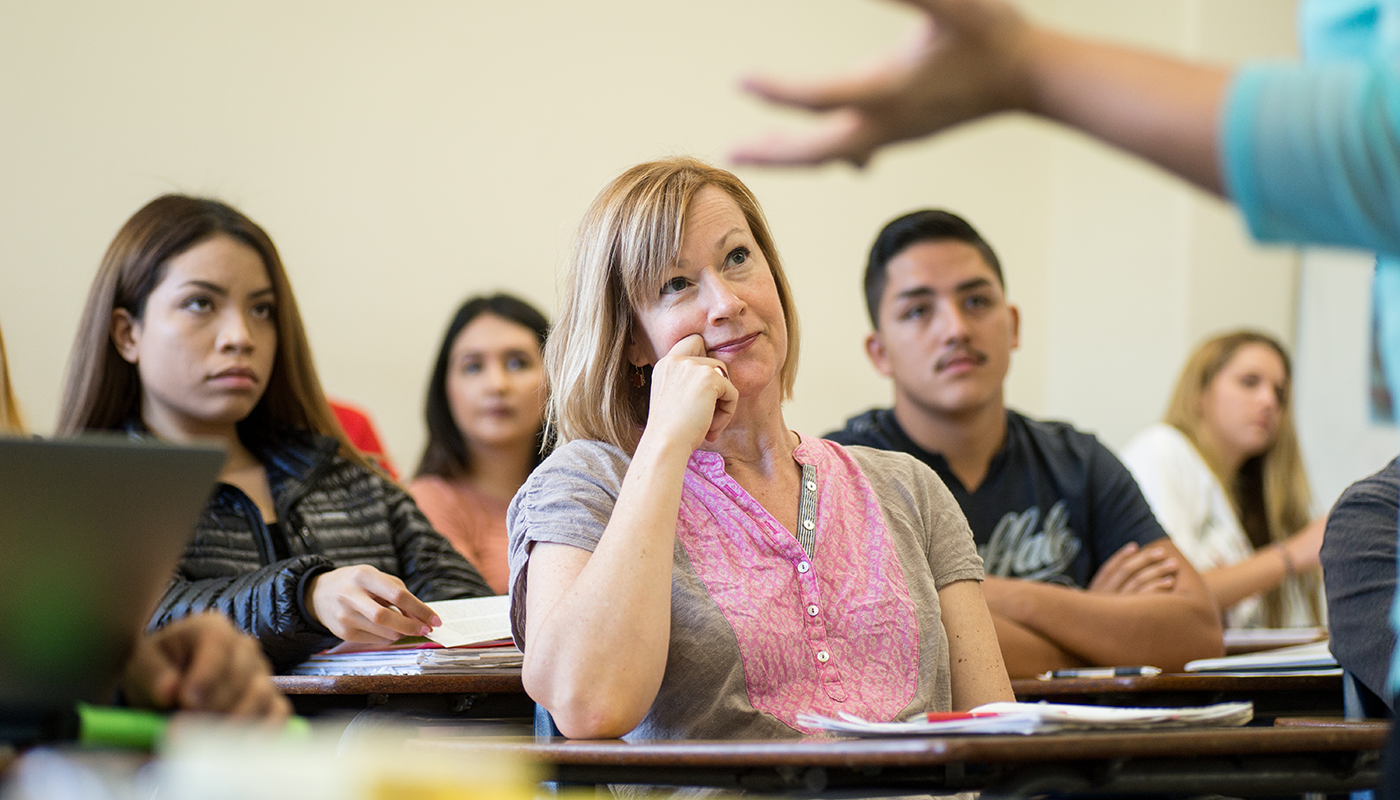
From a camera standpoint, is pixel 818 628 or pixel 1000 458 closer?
pixel 818 628

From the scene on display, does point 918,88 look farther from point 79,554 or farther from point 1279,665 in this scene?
point 1279,665

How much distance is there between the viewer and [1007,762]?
95 centimetres

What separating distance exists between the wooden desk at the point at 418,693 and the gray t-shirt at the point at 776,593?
159 mm

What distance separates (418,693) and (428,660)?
0.28 ft

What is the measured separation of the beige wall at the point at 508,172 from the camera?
2.72 meters

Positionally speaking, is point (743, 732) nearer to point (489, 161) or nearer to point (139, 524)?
point (139, 524)

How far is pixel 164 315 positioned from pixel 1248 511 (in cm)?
331

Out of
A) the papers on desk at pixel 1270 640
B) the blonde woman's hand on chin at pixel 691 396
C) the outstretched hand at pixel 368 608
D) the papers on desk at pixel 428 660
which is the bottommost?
the papers on desk at pixel 1270 640

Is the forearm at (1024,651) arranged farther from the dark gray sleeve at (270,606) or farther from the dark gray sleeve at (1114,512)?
the dark gray sleeve at (270,606)

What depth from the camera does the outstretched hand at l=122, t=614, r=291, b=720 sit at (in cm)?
85

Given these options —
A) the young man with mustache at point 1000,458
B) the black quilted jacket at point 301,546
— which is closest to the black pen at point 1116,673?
the young man with mustache at point 1000,458

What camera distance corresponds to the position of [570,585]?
1.33 meters

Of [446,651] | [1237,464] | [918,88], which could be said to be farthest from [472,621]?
[1237,464]

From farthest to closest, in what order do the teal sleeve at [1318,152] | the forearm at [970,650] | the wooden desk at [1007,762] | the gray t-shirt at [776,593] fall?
the forearm at [970,650]
the gray t-shirt at [776,593]
the wooden desk at [1007,762]
the teal sleeve at [1318,152]
